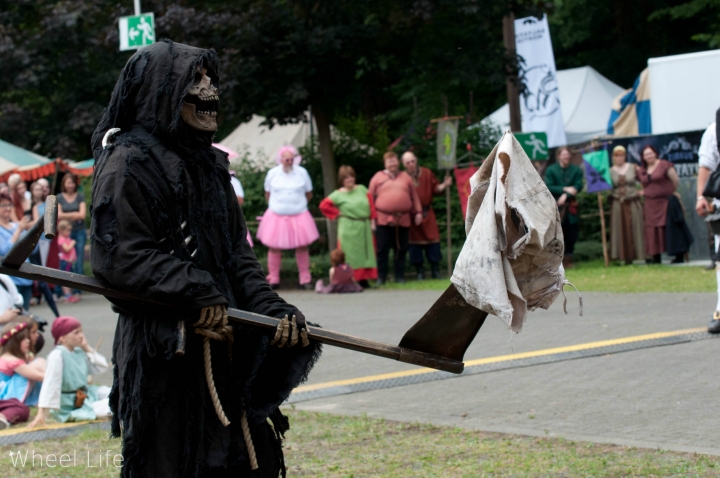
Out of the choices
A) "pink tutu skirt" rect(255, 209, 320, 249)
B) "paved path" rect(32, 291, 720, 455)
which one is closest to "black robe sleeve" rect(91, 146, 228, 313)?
"paved path" rect(32, 291, 720, 455)

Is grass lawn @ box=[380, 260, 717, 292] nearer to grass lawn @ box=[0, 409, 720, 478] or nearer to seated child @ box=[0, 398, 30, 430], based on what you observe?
grass lawn @ box=[0, 409, 720, 478]

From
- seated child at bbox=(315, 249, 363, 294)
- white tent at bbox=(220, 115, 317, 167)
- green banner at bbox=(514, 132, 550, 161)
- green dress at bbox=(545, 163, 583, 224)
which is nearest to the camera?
seated child at bbox=(315, 249, 363, 294)

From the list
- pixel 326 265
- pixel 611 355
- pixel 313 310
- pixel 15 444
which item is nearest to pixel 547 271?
pixel 15 444

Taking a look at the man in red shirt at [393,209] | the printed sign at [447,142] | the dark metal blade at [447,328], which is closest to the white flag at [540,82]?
the printed sign at [447,142]

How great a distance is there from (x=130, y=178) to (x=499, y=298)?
4.63ft

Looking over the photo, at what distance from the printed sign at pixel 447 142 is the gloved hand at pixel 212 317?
12.3m

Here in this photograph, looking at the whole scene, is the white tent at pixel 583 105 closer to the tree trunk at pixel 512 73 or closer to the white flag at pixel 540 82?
the white flag at pixel 540 82

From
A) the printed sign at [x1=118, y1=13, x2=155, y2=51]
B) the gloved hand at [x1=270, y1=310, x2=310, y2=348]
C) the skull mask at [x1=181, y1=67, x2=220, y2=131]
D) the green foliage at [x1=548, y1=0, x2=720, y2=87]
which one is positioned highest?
the green foliage at [x1=548, y1=0, x2=720, y2=87]

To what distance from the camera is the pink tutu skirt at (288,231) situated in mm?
15078

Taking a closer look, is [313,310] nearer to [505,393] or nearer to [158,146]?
[505,393]

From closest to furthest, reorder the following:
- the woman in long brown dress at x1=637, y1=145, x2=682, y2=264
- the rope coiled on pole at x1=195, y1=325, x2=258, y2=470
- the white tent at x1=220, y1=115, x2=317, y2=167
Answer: the rope coiled on pole at x1=195, y1=325, x2=258, y2=470, the woman in long brown dress at x1=637, y1=145, x2=682, y2=264, the white tent at x1=220, y1=115, x2=317, y2=167

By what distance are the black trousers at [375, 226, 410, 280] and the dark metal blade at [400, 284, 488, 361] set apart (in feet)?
36.1

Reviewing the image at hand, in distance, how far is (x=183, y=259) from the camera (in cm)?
367

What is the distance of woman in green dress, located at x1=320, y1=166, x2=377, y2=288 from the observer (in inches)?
583
